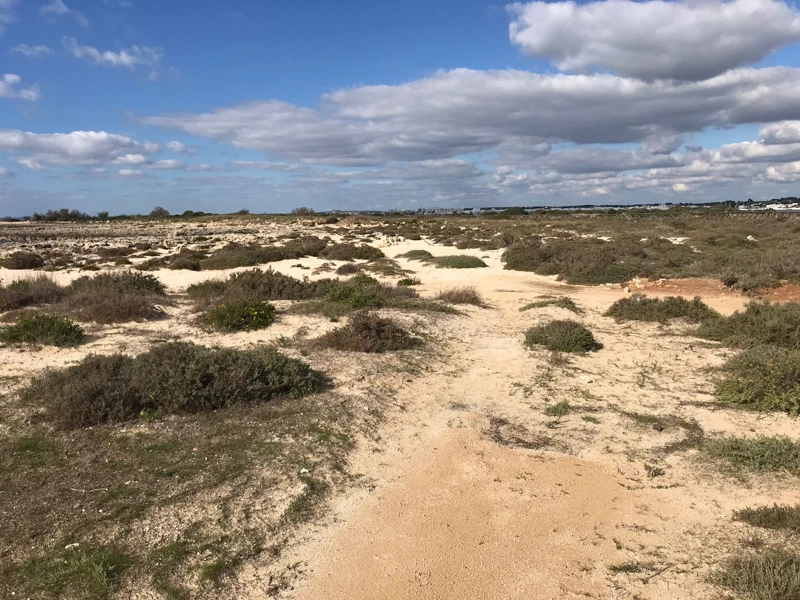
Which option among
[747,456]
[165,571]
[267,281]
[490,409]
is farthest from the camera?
[267,281]

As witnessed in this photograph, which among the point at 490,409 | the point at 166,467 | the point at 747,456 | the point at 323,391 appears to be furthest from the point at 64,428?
the point at 747,456

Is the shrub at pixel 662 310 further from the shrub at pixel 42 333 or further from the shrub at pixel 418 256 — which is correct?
the shrub at pixel 418 256

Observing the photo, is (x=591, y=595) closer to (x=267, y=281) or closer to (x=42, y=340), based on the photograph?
(x=42, y=340)

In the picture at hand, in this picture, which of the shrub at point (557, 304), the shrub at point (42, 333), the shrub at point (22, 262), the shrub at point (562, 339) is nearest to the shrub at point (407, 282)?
the shrub at point (557, 304)

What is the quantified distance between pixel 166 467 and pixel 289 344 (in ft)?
15.7

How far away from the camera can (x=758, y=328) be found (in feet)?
36.3

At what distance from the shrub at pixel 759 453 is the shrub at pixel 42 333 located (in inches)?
393

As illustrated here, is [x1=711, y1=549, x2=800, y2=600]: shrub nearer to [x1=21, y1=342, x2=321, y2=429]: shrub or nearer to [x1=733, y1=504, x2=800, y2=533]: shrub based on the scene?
[x1=733, y1=504, x2=800, y2=533]: shrub

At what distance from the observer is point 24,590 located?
3844 mm

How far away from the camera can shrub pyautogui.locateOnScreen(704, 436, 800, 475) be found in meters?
5.86

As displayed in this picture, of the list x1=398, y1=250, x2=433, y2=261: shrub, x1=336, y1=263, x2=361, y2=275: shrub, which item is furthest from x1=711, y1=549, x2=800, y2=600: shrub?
x1=398, y1=250, x2=433, y2=261: shrub

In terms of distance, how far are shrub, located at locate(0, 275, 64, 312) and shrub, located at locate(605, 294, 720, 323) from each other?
14.4 m

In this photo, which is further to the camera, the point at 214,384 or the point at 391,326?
the point at 391,326

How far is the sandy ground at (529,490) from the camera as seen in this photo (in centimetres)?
427
